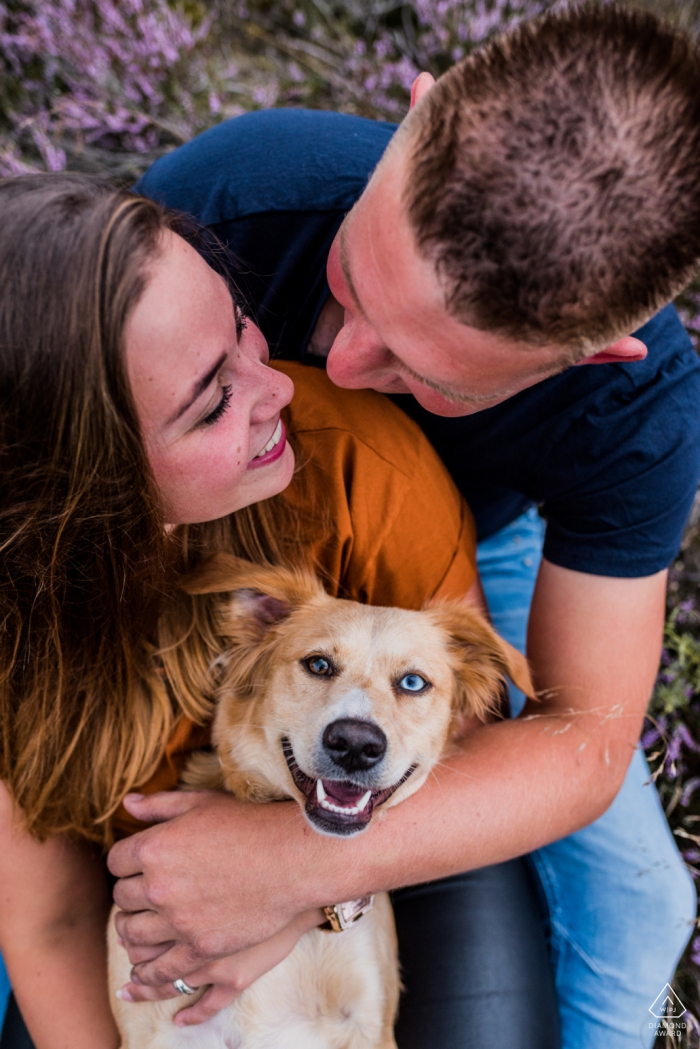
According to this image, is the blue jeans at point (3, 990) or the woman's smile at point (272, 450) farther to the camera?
the blue jeans at point (3, 990)

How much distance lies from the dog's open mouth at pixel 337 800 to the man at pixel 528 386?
10 centimetres

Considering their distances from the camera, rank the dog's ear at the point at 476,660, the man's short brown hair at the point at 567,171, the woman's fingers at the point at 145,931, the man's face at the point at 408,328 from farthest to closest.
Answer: the dog's ear at the point at 476,660 → the woman's fingers at the point at 145,931 → the man's face at the point at 408,328 → the man's short brown hair at the point at 567,171

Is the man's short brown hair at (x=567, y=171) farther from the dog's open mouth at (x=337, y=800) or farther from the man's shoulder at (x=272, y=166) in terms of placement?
the dog's open mouth at (x=337, y=800)

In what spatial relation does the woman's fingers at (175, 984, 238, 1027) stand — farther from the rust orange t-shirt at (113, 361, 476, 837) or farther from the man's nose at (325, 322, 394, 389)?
the man's nose at (325, 322, 394, 389)

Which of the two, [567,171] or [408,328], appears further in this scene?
[408,328]

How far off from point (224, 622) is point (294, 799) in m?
0.55

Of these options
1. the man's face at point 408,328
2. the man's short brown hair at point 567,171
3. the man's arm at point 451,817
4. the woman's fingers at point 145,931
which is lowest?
the woman's fingers at point 145,931

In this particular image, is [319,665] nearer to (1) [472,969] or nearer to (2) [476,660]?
(2) [476,660]

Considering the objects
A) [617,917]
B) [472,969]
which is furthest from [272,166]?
[617,917]

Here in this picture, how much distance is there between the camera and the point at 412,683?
2.00m

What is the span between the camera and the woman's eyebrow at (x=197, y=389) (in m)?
1.48

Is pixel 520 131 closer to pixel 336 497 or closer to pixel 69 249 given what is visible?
pixel 69 249

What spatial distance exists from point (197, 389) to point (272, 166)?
857mm

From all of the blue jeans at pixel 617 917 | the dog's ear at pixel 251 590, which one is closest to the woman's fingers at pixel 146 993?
the dog's ear at pixel 251 590
